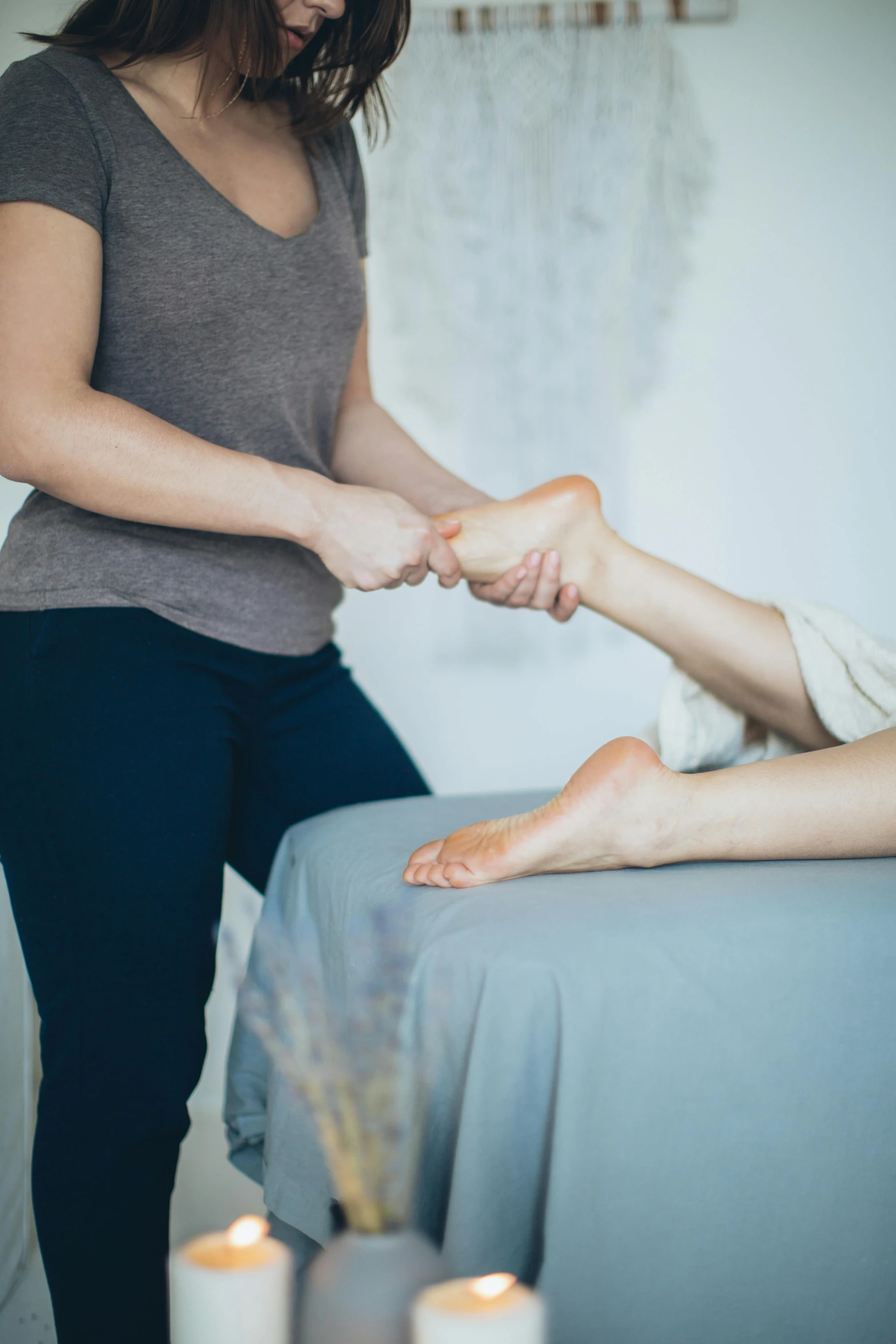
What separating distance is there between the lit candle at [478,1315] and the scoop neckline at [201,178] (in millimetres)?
909

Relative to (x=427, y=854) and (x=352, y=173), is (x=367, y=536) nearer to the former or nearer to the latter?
(x=427, y=854)

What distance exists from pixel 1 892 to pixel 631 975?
3.51 feet

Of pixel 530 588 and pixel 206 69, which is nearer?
pixel 206 69

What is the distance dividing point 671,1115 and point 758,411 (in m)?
1.70

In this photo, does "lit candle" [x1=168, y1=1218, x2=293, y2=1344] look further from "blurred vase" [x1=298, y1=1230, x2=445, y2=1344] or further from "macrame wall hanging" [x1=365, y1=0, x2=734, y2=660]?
"macrame wall hanging" [x1=365, y1=0, x2=734, y2=660]

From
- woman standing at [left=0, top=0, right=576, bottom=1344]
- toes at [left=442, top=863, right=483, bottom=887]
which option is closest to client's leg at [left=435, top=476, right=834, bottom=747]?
woman standing at [left=0, top=0, right=576, bottom=1344]

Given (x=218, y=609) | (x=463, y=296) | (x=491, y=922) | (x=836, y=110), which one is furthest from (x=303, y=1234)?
(x=836, y=110)

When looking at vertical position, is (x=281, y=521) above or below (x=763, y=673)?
above

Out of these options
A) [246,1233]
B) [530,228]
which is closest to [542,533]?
[246,1233]

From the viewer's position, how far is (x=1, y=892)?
143 centimetres

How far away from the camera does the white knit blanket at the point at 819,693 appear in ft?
3.61

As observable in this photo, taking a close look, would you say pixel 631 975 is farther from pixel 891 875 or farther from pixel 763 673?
pixel 763 673

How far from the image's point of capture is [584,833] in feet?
2.75

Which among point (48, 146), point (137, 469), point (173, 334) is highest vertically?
point (48, 146)
